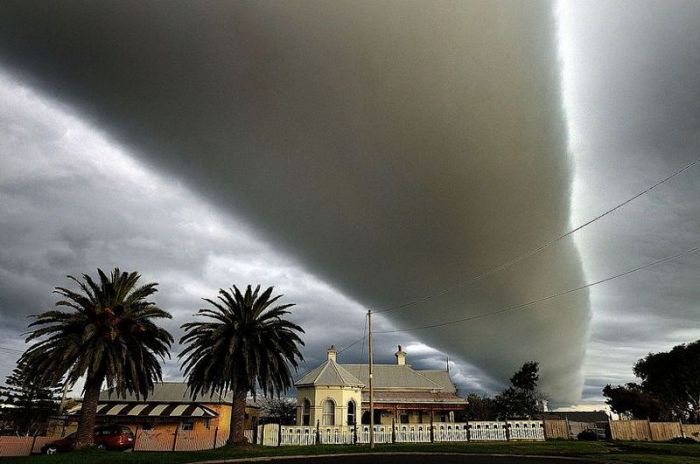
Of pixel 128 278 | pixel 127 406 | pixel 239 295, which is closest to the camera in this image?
pixel 128 278

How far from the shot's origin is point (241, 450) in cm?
2745

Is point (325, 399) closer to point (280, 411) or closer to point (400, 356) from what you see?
point (400, 356)

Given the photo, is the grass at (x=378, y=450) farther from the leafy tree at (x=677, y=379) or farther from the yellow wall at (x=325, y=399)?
the leafy tree at (x=677, y=379)

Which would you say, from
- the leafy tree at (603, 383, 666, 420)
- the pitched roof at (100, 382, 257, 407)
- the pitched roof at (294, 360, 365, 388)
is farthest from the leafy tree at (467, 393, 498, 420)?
the pitched roof at (100, 382, 257, 407)

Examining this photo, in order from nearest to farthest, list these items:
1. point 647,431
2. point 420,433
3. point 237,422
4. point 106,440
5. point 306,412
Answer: point 237,422
point 106,440
point 420,433
point 647,431
point 306,412

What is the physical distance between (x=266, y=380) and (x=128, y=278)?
11992mm

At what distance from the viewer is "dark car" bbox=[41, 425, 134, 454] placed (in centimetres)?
2922

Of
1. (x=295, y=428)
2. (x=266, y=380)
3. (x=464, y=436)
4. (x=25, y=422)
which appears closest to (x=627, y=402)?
(x=464, y=436)

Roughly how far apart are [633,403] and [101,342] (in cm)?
8547

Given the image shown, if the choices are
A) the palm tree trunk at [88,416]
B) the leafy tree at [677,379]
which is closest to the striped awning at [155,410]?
the palm tree trunk at [88,416]

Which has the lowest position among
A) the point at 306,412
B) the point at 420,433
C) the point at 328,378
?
the point at 420,433

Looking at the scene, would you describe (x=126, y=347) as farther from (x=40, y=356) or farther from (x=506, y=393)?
(x=506, y=393)

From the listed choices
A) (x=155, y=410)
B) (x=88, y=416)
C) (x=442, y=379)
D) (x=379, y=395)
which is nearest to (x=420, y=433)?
(x=379, y=395)

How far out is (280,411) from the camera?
73125 mm
